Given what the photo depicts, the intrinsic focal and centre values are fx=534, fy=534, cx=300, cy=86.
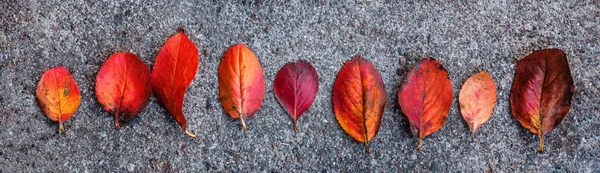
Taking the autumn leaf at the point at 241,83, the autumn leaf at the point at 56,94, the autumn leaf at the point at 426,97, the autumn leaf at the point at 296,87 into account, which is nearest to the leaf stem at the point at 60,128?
the autumn leaf at the point at 56,94

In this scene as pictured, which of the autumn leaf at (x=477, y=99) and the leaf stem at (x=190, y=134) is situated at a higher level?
the autumn leaf at (x=477, y=99)

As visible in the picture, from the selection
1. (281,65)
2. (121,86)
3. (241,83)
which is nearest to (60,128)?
(121,86)

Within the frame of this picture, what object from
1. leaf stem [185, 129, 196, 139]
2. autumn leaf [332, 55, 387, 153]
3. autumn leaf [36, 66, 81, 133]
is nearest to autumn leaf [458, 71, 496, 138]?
autumn leaf [332, 55, 387, 153]

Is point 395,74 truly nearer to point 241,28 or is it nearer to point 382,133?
point 382,133

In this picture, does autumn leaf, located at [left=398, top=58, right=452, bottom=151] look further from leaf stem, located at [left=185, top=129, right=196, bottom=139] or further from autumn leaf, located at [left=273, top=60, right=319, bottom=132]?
leaf stem, located at [left=185, top=129, right=196, bottom=139]

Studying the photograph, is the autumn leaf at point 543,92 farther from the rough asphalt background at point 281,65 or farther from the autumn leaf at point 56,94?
the autumn leaf at point 56,94

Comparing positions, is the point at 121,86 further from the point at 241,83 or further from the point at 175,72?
the point at 241,83
